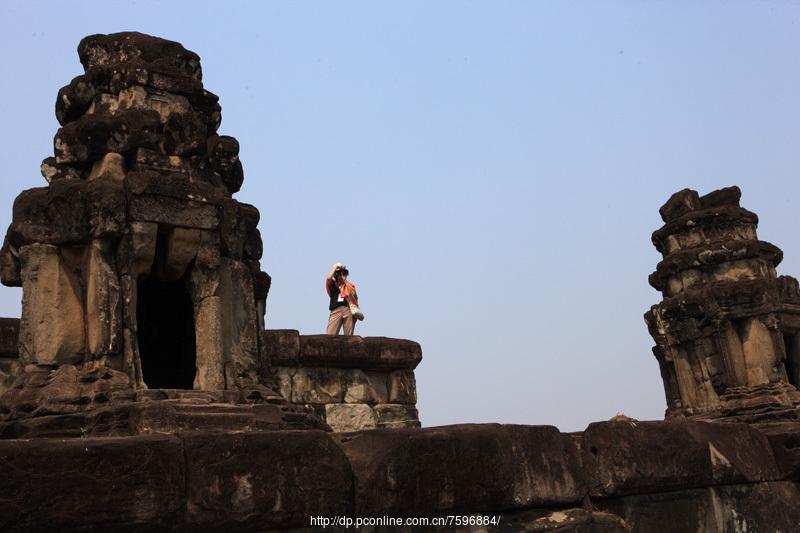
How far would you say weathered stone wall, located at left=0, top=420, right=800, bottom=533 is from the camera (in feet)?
11.5

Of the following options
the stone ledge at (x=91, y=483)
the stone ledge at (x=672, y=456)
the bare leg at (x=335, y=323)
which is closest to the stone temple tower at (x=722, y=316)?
the bare leg at (x=335, y=323)

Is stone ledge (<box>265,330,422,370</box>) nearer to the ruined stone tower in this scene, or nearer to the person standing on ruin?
the person standing on ruin

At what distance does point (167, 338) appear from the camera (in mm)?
9039

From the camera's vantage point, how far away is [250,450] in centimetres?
396

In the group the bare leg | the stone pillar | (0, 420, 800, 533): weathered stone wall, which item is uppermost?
the bare leg

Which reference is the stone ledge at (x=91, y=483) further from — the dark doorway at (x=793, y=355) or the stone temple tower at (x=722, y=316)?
the dark doorway at (x=793, y=355)

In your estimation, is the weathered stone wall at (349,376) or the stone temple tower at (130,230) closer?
the stone temple tower at (130,230)

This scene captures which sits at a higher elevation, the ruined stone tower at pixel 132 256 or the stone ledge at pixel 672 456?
the ruined stone tower at pixel 132 256

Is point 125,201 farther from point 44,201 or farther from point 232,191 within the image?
point 232,191

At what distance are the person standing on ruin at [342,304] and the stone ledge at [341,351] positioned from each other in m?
0.71

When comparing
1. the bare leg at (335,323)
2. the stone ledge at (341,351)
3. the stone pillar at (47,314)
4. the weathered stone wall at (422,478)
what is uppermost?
the bare leg at (335,323)

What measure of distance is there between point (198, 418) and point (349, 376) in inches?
273

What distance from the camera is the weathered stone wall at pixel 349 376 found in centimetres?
1246

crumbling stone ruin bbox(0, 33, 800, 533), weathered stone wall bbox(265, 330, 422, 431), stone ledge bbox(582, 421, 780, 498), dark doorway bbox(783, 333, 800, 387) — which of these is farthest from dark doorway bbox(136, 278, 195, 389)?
dark doorway bbox(783, 333, 800, 387)
